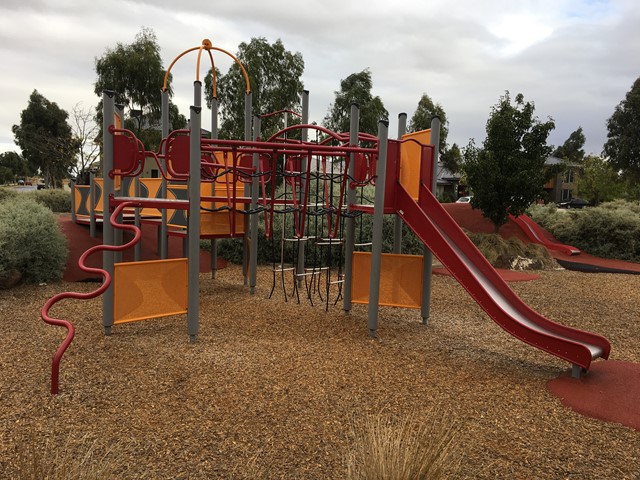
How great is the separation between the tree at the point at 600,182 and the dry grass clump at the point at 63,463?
39.6 meters

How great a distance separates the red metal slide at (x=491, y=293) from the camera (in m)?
4.74

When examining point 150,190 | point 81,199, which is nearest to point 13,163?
point 81,199

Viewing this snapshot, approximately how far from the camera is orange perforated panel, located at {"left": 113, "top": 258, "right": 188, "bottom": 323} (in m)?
5.34

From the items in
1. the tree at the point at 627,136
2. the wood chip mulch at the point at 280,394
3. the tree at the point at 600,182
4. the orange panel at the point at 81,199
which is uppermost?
the tree at the point at 627,136

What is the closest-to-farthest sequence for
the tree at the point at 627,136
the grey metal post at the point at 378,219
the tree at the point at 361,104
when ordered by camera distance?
1. the grey metal post at the point at 378,219
2. the tree at the point at 361,104
3. the tree at the point at 627,136

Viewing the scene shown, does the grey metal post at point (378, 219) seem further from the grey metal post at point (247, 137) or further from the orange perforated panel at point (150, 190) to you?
the orange perforated panel at point (150, 190)

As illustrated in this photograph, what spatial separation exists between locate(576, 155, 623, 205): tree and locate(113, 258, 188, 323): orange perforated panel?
37488 millimetres

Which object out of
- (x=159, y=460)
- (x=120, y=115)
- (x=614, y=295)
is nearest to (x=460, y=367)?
(x=159, y=460)

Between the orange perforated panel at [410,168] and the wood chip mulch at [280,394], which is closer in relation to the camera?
the wood chip mulch at [280,394]

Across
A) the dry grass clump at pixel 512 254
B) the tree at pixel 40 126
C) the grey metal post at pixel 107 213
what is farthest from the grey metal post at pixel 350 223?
the tree at pixel 40 126

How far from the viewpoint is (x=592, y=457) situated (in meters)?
3.19

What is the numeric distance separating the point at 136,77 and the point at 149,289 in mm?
24668

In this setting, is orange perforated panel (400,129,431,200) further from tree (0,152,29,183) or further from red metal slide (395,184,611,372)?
tree (0,152,29,183)

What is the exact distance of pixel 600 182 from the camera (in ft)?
118
